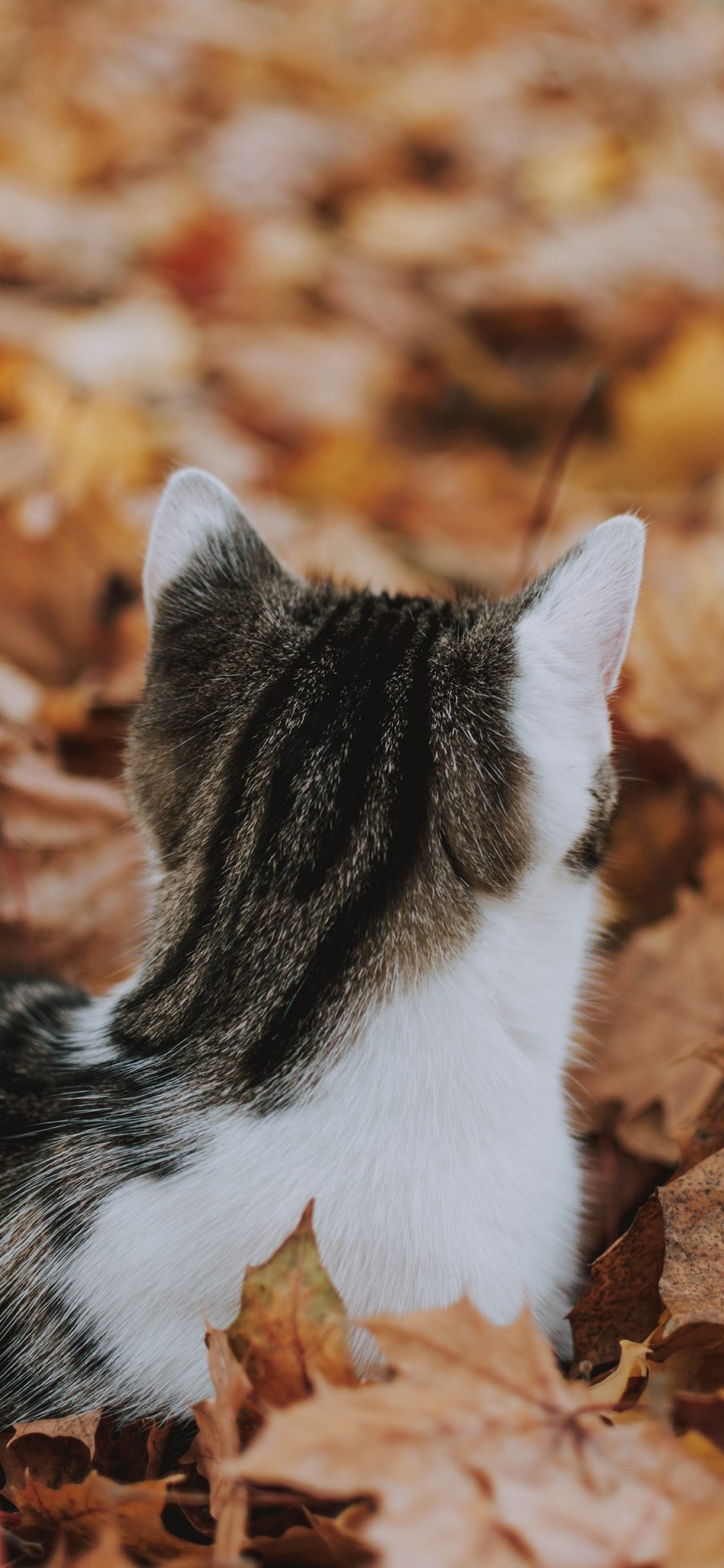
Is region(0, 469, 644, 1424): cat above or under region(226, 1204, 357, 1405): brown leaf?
above

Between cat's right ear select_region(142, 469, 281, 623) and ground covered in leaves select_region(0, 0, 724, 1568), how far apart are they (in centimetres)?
28

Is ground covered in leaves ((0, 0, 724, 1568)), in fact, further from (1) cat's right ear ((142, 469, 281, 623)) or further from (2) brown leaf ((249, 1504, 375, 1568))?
(1) cat's right ear ((142, 469, 281, 623))

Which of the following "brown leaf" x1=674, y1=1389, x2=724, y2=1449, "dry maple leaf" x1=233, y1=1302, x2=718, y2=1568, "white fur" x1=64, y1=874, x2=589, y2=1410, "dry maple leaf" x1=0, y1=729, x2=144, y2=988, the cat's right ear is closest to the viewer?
"dry maple leaf" x1=233, y1=1302, x2=718, y2=1568

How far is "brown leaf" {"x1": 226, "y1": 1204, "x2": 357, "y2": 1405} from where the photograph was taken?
0.95 meters

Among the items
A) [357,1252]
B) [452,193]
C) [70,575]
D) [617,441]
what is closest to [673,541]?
[617,441]

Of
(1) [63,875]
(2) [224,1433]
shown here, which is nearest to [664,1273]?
(2) [224,1433]

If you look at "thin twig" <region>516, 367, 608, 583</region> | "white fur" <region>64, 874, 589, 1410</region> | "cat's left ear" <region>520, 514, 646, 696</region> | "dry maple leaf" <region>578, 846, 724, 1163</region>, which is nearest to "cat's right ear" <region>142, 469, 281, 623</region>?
"cat's left ear" <region>520, 514, 646, 696</region>

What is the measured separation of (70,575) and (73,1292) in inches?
55.4

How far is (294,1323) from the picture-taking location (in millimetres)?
960

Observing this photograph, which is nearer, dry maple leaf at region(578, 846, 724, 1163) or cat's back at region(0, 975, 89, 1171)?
cat's back at region(0, 975, 89, 1171)

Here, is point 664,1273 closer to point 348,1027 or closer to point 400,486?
point 348,1027

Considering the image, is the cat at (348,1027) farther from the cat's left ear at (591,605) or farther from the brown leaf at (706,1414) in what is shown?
the brown leaf at (706,1414)

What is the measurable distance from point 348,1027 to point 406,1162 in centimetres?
12

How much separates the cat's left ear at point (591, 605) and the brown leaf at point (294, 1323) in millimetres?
506
